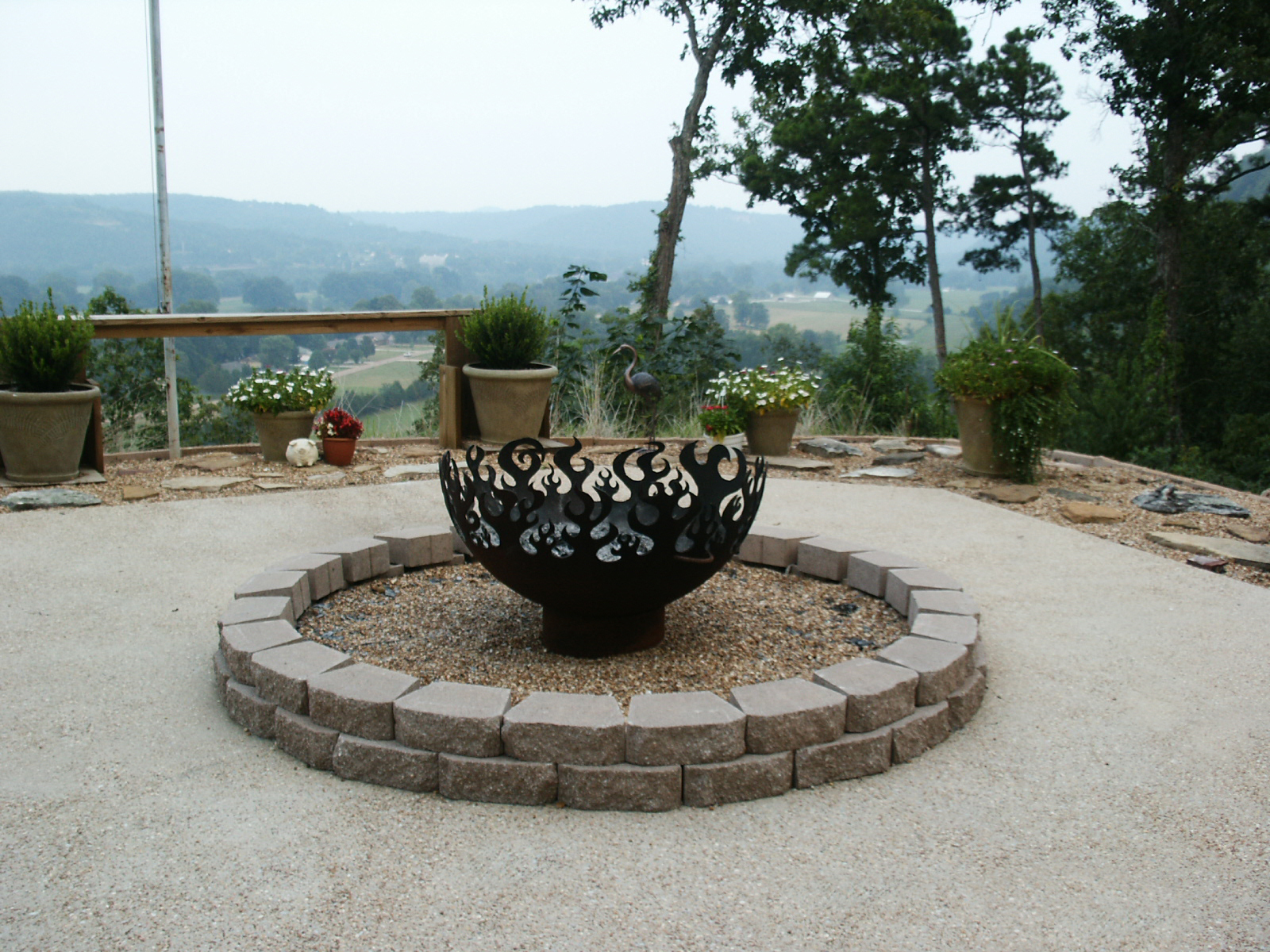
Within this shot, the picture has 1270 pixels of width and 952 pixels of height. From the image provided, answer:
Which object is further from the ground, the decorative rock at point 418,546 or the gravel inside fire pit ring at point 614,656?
the decorative rock at point 418,546

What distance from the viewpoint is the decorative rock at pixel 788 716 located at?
7.43 feet

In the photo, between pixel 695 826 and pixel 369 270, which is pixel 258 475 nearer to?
pixel 695 826

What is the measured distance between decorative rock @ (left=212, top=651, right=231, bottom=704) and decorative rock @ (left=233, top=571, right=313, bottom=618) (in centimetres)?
28

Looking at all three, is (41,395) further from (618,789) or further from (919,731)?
(919,731)

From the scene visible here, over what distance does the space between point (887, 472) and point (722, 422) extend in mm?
1241

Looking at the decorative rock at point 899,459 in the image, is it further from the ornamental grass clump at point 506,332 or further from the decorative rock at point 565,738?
the decorative rock at point 565,738

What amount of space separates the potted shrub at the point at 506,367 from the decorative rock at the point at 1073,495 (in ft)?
11.4

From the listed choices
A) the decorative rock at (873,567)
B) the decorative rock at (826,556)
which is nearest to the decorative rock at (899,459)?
the decorative rock at (826,556)

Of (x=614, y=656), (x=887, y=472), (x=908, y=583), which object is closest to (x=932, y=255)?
(x=887, y=472)

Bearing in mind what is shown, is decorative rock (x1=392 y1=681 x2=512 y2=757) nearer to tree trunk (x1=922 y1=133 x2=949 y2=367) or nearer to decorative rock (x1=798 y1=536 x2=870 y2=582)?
decorative rock (x1=798 y1=536 x2=870 y2=582)

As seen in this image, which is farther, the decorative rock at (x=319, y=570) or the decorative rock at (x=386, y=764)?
the decorative rock at (x=319, y=570)

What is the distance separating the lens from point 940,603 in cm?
316

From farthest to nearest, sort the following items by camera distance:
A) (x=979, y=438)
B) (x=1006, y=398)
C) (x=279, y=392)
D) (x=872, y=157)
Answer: (x=872, y=157) → (x=279, y=392) → (x=979, y=438) → (x=1006, y=398)

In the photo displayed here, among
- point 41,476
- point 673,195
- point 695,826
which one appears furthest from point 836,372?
point 695,826
